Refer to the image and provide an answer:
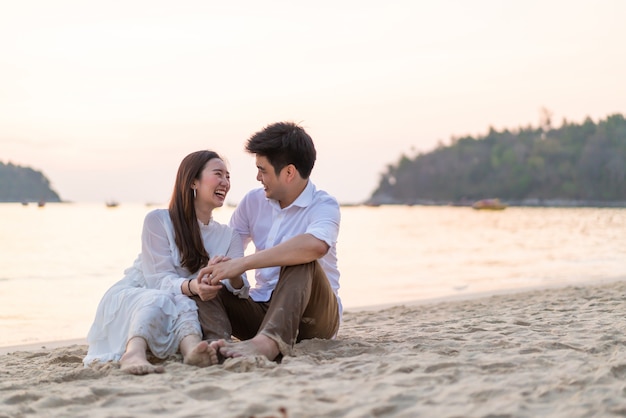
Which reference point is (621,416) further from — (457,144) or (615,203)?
(457,144)

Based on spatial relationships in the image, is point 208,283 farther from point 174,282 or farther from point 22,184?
point 22,184

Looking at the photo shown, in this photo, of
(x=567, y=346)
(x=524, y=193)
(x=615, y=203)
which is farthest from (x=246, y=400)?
(x=524, y=193)

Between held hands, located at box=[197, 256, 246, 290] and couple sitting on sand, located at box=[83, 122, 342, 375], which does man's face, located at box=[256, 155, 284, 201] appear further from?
held hands, located at box=[197, 256, 246, 290]

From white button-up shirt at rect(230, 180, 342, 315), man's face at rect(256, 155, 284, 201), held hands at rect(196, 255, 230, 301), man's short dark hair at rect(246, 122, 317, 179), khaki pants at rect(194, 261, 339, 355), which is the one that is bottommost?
khaki pants at rect(194, 261, 339, 355)

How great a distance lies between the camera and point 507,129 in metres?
112

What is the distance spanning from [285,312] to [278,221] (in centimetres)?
62

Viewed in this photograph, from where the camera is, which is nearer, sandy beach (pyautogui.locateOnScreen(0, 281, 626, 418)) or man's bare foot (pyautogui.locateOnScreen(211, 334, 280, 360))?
sandy beach (pyautogui.locateOnScreen(0, 281, 626, 418))

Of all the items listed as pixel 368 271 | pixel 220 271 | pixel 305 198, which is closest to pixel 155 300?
pixel 220 271

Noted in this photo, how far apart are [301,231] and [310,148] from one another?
0.43 metres

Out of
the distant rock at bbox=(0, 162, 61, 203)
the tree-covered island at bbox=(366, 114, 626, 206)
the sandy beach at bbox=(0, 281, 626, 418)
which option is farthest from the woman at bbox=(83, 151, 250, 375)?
the tree-covered island at bbox=(366, 114, 626, 206)

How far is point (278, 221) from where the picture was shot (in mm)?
3699

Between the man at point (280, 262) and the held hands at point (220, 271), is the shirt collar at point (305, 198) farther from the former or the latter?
the held hands at point (220, 271)

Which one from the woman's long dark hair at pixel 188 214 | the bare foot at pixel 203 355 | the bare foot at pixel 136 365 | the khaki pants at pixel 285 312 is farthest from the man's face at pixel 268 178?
the bare foot at pixel 136 365

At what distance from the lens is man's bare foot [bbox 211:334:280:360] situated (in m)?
3.06
